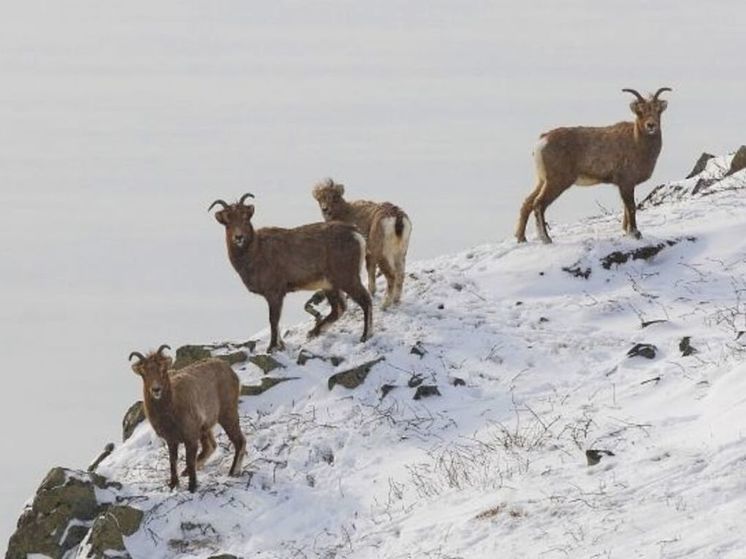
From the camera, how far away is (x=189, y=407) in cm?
1648

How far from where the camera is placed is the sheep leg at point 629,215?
833 inches

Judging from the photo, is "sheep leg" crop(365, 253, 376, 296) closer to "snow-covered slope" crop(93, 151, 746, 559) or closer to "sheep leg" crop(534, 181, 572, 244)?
"snow-covered slope" crop(93, 151, 746, 559)

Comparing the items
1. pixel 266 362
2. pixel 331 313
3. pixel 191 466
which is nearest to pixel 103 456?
pixel 266 362

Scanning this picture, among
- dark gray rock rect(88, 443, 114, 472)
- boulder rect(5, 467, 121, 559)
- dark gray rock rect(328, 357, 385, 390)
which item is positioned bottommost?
dark gray rock rect(88, 443, 114, 472)

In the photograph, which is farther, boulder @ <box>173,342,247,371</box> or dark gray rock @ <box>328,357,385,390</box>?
boulder @ <box>173,342,247,371</box>

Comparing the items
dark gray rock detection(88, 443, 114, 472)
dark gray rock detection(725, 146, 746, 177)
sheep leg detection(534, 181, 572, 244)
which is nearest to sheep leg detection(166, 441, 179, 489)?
dark gray rock detection(88, 443, 114, 472)

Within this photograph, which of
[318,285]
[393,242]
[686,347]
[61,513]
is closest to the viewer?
[61,513]

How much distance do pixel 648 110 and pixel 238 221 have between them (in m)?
6.35

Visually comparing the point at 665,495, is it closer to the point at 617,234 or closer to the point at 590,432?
the point at 590,432

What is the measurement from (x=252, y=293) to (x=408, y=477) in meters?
5.15

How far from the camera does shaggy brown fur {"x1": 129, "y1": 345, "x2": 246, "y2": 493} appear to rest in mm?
16297

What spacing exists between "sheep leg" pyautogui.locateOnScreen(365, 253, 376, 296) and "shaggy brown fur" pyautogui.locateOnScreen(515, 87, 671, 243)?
260cm

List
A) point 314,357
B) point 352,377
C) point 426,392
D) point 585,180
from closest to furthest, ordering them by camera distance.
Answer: point 426,392, point 352,377, point 314,357, point 585,180

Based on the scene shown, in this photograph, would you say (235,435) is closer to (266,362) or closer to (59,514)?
(59,514)
